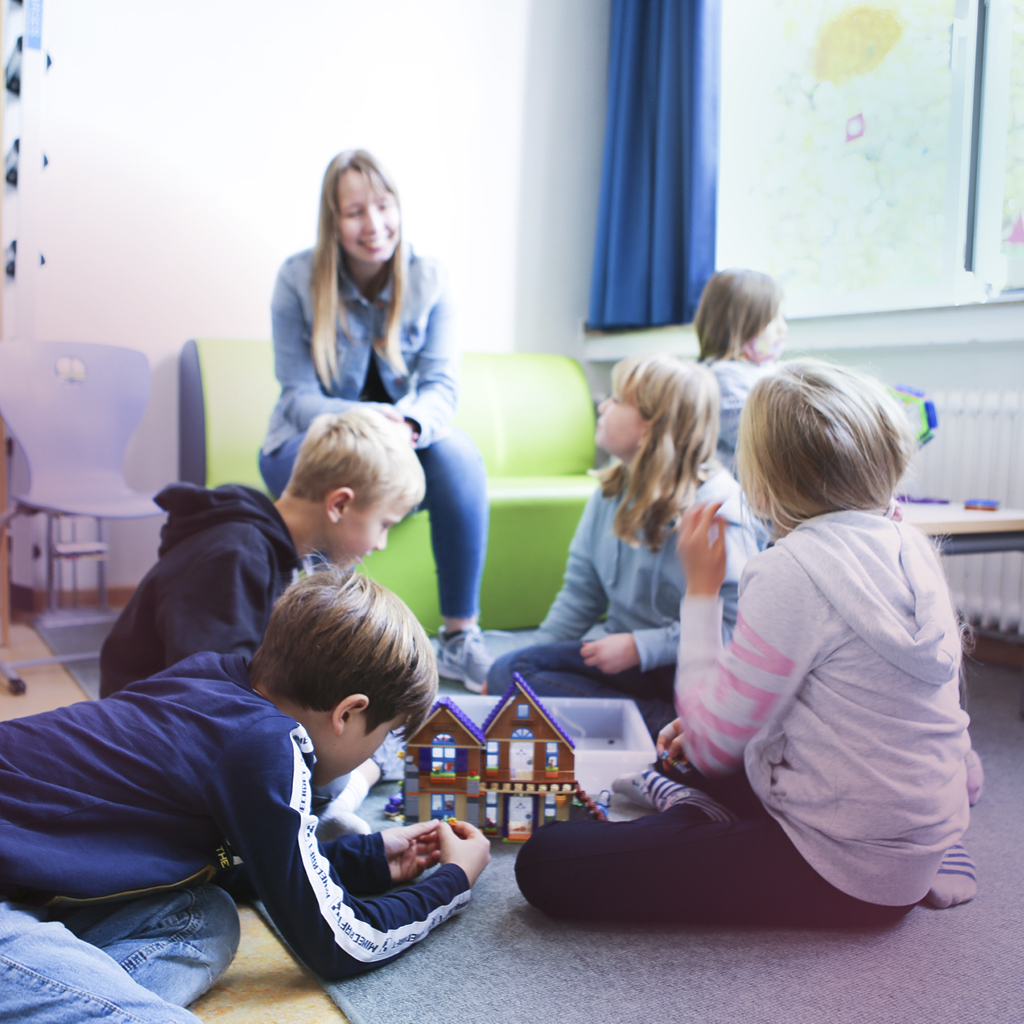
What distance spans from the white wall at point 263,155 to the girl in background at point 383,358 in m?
0.73

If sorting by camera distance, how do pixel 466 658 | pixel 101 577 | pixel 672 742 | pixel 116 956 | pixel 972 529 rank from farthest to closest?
1. pixel 101 577
2. pixel 466 658
3. pixel 972 529
4. pixel 672 742
5. pixel 116 956

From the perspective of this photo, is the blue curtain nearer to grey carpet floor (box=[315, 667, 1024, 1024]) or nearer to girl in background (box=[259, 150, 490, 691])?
girl in background (box=[259, 150, 490, 691])

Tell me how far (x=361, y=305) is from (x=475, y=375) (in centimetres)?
83

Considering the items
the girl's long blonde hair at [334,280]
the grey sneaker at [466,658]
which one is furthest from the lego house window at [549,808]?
the girl's long blonde hair at [334,280]

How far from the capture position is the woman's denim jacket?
6.72 feet

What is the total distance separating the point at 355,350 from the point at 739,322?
35.0 inches

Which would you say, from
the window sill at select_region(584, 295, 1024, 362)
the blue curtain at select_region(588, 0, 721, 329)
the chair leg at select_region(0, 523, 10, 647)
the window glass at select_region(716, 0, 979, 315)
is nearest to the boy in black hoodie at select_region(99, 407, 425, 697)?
the chair leg at select_region(0, 523, 10, 647)

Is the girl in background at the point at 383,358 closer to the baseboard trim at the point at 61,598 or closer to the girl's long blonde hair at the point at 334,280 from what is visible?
the girl's long blonde hair at the point at 334,280

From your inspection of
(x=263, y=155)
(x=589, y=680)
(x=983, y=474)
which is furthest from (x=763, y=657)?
(x=263, y=155)

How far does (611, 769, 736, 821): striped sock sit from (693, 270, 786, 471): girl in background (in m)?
0.94

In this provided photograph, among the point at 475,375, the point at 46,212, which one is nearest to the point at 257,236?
the point at 46,212

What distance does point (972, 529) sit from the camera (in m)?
1.67

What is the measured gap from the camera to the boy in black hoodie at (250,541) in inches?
46.6

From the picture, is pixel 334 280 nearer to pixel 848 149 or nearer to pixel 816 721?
pixel 816 721
